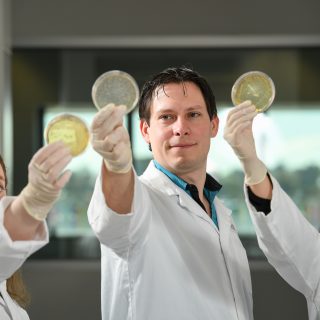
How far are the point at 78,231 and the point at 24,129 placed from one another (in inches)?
27.0

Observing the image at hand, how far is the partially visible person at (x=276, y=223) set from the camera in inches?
55.6

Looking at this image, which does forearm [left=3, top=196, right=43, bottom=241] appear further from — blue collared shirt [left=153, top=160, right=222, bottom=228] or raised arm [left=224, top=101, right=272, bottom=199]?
blue collared shirt [left=153, top=160, right=222, bottom=228]

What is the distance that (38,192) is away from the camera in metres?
1.06

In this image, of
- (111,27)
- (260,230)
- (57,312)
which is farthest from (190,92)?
(57,312)

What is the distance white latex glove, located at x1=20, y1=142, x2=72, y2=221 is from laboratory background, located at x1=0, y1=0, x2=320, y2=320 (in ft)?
8.14

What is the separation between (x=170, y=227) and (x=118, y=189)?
303mm

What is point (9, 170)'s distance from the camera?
352 cm

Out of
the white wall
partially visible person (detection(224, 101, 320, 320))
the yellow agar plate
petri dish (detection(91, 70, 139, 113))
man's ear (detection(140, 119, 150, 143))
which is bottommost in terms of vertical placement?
partially visible person (detection(224, 101, 320, 320))

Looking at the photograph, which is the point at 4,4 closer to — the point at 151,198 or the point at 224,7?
the point at 224,7

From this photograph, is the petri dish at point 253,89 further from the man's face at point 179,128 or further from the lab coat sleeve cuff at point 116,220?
the lab coat sleeve cuff at point 116,220

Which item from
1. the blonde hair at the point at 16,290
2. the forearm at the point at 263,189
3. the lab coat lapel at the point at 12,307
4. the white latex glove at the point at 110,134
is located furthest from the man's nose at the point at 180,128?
the lab coat lapel at the point at 12,307

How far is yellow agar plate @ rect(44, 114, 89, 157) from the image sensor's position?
1152 mm

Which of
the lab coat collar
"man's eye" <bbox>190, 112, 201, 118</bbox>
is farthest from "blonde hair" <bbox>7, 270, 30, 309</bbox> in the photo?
"man's eye" <bbox>190, 112, 201, 118</bbox>

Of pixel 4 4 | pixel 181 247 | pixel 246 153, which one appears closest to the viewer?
pixel 246 153
